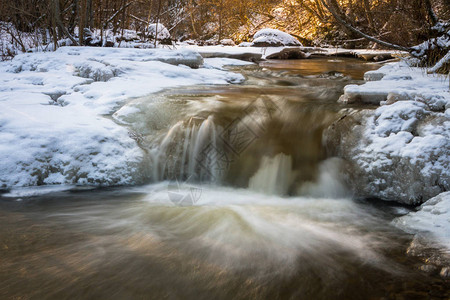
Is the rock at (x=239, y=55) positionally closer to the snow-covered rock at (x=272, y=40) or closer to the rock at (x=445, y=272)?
the snow-covered rock at (x=272, y=40)

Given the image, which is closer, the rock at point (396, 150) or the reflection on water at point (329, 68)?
the rock at point (396, 150)

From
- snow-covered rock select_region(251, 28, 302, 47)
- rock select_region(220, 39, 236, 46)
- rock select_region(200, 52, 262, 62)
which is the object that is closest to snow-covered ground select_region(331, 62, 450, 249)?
rock select_region(200, 52, 262, 62)

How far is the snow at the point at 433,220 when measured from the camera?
2.33m

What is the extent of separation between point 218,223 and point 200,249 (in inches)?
17.7

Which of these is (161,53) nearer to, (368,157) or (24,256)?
(368,157)

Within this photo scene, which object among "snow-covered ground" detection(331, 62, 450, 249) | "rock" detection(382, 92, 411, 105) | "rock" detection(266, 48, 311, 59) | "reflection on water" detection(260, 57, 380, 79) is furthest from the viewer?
"rock" detection(266, 48, 311, 59)

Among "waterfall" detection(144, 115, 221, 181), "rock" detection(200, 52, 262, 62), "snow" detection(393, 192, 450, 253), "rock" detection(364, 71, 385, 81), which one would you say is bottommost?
"snow" detection(393, 192, 450, 253)

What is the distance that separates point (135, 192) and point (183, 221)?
0.80 m

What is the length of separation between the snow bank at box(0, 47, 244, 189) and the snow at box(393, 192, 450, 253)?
244 centimetres

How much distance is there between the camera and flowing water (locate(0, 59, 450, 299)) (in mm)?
1946

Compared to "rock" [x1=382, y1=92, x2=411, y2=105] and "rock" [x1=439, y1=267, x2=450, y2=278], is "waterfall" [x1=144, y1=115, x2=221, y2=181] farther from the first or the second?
"rock" [x1=439, y1=267, x2=450, y2=278]

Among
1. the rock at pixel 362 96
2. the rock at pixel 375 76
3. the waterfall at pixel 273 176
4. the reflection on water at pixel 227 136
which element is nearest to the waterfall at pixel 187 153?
the reflection on water at pixel 227 136

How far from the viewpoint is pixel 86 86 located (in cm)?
512

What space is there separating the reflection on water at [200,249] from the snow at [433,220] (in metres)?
0.11
